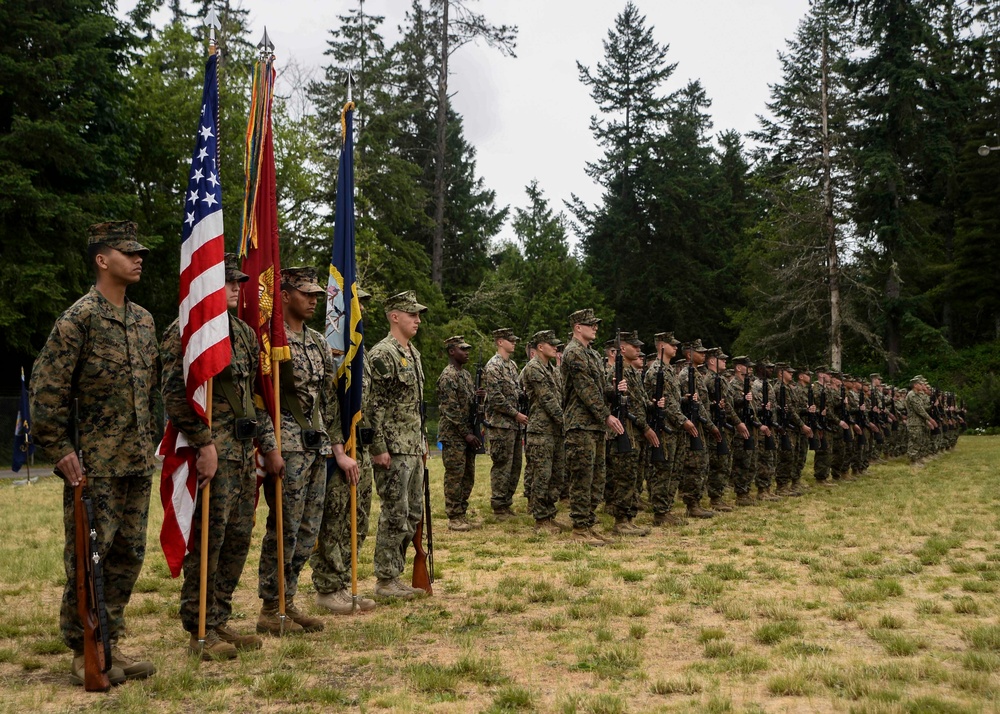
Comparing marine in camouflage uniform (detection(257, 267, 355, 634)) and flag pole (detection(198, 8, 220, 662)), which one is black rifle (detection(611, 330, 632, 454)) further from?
flag pole (detection(198, 8, 220, 662))

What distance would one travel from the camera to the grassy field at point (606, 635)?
435 centimetres

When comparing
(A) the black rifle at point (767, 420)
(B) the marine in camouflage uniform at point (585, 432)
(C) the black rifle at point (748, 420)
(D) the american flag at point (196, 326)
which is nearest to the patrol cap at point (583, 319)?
(B) the marine in camouflage uniform at point (585, 432)

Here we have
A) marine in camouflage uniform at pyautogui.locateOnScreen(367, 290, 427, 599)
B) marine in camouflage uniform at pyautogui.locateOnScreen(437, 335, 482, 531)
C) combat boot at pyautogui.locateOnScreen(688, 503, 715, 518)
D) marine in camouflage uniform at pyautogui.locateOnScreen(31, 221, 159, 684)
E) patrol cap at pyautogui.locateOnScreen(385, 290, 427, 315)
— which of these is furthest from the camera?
combat boot at pyautogui.locateOnScreen(688, 503, 715, 518)

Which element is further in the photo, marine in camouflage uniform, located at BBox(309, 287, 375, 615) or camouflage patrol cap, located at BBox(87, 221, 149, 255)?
marine in camouflage uniform, located at BBox(309, 287, 375, 615)

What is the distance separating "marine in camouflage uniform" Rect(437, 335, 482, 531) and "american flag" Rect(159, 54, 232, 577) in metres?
5.83

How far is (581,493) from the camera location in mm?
9672

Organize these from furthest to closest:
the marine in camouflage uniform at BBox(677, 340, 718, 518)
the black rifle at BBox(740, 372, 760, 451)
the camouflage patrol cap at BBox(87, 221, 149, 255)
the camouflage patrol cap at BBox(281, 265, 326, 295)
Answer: the black rifle at BBox(740, 372, 760, 451) < the marine in camouflage uniform at BBox(677, 340, 718, 518) < the camouflage patrol cap at BBox(281, 265, 326, 295) < the camouflage patrol cap at BBox(87, 221, 149, 255)

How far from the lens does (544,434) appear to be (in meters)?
10.8

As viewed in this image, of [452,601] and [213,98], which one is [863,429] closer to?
[452,601]

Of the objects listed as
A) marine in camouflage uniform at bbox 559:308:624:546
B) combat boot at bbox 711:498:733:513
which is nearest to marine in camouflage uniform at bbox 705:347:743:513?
combat boot at bbox 711:498:733:513

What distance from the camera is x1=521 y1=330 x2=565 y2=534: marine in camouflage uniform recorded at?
10.5 m

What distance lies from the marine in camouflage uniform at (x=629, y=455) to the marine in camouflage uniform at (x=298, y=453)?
474 cm

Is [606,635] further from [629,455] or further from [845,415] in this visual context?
[845,415]

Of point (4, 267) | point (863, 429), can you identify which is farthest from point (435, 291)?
point (863, 429)
